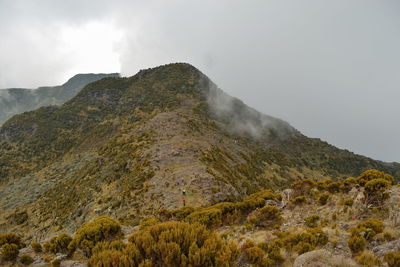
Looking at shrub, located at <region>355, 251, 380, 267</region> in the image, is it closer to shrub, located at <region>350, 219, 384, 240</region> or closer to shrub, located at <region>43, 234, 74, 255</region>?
shrub, located at <region>350, 219, 384, 240</region>

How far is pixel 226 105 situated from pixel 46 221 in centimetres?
8541

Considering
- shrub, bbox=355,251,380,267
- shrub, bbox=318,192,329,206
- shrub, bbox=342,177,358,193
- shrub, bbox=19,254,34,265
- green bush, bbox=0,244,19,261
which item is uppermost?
shrub, bbox=342,177,358,193

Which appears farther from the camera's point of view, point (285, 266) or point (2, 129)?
point (2, 129)

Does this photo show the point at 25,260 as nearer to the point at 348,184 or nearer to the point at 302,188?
the point at 302,188

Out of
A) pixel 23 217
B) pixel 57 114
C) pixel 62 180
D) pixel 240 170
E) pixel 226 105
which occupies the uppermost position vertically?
pixel 226 105

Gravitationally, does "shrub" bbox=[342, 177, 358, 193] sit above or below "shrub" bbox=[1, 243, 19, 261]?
above

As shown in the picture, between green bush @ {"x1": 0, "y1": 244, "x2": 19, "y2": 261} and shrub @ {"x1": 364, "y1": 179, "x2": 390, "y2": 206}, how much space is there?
56.9 ft

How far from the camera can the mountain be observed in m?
27.5

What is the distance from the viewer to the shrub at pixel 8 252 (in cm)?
934

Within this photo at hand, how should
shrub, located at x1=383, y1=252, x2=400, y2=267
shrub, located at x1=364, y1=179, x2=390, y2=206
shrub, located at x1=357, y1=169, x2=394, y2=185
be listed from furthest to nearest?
shrub, located at x1=357, y1=169, x2=394, y2=185 → shrub, located at x1=364, y1=179, x2=390, y2=206 → shrub, located at x1=383, y1=252, x2=400, y2=267

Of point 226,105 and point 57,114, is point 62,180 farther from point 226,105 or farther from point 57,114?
point 226,105

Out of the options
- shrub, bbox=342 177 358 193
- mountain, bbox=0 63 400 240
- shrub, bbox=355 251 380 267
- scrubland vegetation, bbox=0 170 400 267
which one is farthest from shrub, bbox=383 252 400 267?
mountain, bbox=0 63 400 240

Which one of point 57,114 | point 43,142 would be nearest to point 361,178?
point 43,142

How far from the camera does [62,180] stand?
151 ft
